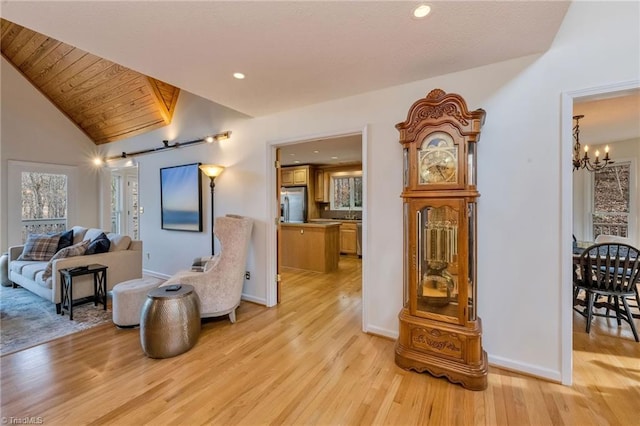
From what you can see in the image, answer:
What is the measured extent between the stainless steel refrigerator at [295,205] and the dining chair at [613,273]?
5.27 m

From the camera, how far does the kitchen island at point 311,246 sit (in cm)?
510

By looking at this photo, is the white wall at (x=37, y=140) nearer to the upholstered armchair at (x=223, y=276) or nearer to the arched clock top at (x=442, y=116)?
the upholstered armchair at (x=223, y=276)

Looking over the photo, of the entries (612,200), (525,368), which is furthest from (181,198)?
(612,200)

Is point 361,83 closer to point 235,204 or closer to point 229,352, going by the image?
point 235,204

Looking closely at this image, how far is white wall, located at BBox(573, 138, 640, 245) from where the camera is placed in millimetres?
4383

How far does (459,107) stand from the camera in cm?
197

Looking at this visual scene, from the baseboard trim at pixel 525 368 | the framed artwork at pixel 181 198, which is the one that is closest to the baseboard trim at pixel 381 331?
the baseboard trim at pixel 525 368

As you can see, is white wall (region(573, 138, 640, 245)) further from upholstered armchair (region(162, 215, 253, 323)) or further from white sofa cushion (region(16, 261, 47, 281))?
white sofa cushion (region(16, 261, 47, 281))

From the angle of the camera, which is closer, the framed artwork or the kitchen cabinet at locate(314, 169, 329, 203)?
the framed artwork

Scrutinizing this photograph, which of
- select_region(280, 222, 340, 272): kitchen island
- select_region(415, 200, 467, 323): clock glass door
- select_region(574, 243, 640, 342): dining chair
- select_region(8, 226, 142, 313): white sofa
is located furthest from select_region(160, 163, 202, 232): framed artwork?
select_region(574, 243, 640, 342): dining chair

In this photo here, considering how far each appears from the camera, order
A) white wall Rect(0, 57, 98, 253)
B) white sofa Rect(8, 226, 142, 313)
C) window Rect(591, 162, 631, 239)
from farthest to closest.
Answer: white wall Rect(0, 57, 98, 253)
window Rect(591, 162, 631, 239)
white sofa Rect(8, 226, 142, 313)

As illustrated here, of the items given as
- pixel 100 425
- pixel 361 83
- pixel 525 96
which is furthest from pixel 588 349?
pixel 100 425

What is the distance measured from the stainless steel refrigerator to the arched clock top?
16.2 ft

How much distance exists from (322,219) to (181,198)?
12.5 feet
